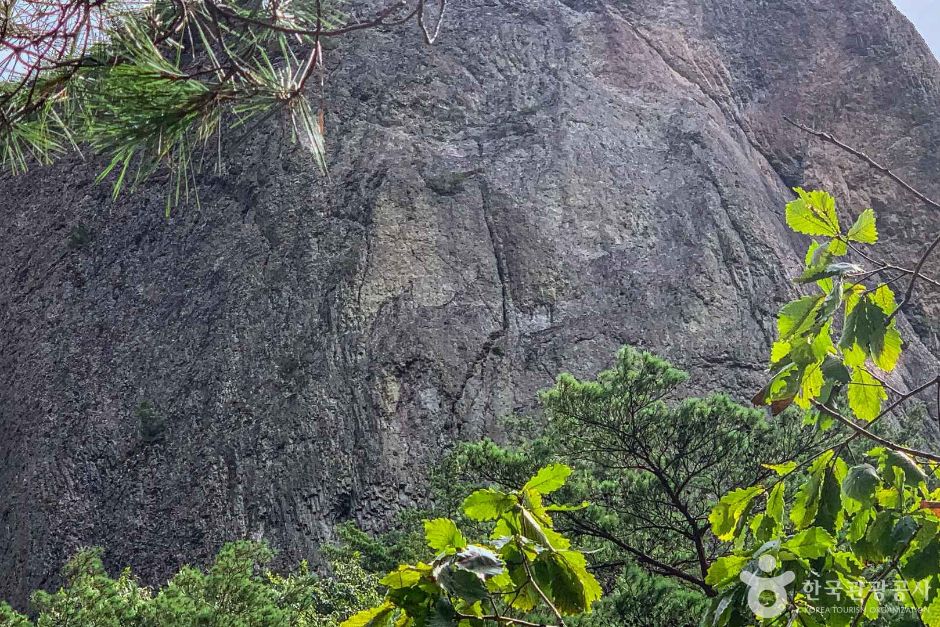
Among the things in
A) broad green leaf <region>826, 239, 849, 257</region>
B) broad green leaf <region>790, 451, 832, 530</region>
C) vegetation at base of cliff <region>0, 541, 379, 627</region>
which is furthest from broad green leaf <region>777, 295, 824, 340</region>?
vegetation at base of cliff <region>0, 541, 379, 627</region>

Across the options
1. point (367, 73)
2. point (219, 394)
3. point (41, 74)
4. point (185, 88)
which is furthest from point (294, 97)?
point (367, 73)

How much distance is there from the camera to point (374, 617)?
146 centimetres

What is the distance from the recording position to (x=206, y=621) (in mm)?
6723

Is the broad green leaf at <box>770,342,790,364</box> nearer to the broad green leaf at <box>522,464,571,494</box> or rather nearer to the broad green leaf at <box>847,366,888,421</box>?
the broad green leaf at <box>847,366,888,421</box>

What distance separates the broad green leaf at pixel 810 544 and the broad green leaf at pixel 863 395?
0.30 meters

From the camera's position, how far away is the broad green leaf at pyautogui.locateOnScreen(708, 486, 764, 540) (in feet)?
5.97

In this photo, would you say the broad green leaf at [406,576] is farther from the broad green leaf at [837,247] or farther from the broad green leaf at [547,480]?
the broad green leaf at [837,247]

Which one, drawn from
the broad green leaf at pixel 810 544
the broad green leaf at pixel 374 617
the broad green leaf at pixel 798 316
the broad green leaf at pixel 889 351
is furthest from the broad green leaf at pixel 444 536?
the broad green leaf at pixel 889 351

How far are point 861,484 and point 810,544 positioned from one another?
14cm

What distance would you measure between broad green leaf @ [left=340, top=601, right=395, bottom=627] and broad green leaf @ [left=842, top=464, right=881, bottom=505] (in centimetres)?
81

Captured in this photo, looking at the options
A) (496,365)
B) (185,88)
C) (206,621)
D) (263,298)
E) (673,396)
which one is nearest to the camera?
(185,88)

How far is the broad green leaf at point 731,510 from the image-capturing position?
1.82 meters

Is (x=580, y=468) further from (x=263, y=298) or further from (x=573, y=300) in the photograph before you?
(x=263, y=298)

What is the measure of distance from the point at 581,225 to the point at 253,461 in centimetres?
702
